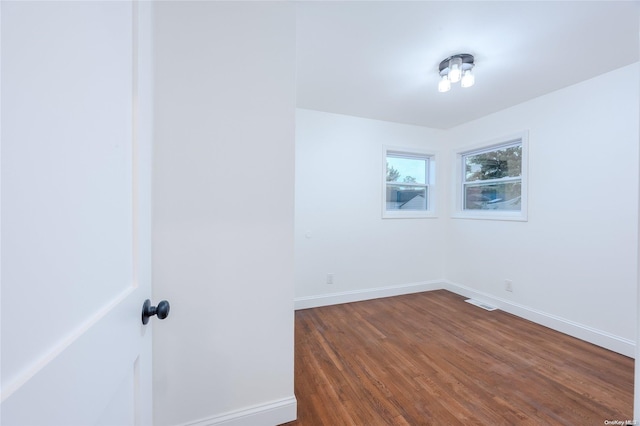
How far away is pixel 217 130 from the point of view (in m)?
1.21

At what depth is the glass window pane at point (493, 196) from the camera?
9.63ft

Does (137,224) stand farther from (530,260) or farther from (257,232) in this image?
(530,260)

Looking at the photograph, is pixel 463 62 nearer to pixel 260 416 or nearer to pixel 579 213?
pixel 579 213

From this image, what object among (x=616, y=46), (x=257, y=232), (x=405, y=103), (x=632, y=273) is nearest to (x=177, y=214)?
(x=257, y=232)

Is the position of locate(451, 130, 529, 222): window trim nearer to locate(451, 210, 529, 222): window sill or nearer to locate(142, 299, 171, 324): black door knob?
locate(451, 210, 529, 222): window sill

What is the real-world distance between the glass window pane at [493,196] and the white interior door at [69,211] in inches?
143

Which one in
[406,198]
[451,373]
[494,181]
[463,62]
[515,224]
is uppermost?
[463,62]

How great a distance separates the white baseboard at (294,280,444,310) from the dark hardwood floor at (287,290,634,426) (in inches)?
11.3

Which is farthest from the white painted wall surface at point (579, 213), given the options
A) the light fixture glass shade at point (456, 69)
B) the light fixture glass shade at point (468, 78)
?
the light fixture glass shade at point (456, 69)

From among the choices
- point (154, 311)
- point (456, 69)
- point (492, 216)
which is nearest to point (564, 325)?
point (492, 216)

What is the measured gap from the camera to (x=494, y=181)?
3152 millimetres

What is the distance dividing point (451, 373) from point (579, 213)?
198 centimetres

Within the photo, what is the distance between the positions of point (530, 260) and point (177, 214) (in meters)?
3.41

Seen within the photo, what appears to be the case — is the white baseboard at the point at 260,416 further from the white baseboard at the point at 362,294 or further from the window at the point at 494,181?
the window at the point at 494,181
